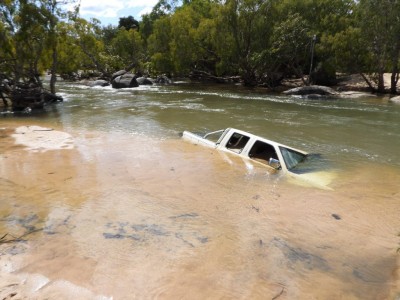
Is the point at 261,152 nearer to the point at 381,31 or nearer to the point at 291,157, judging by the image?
the point at 291,157

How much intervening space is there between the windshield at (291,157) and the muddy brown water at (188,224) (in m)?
0.61

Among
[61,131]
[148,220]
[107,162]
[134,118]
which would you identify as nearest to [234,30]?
[134,118]

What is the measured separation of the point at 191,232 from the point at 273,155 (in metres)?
4.20

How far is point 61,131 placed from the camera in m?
15.1

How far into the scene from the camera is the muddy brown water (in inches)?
185

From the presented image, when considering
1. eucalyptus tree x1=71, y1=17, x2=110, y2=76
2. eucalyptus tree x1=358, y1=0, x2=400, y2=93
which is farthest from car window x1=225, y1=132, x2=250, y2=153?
eucalyptus tree x1=358, y1=0, x2=400, y2=93

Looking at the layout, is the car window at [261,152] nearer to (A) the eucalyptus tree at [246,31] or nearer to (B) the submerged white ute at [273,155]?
(B) the submerged white ute at [273,155]

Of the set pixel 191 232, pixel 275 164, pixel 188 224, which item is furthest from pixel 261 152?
pixel 191 232

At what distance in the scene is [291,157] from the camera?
947 centimetres

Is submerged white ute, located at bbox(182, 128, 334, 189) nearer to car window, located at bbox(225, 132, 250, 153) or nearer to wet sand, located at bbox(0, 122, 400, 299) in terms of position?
car window, located at bbox(225, 132, 250, 153)

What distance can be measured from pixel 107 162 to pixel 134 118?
9129 millimetres

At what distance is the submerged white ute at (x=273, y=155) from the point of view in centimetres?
881

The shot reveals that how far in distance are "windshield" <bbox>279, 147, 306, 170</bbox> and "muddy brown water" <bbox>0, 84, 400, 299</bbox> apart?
61 centimetres

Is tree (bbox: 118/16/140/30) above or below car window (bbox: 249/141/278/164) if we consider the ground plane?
above
